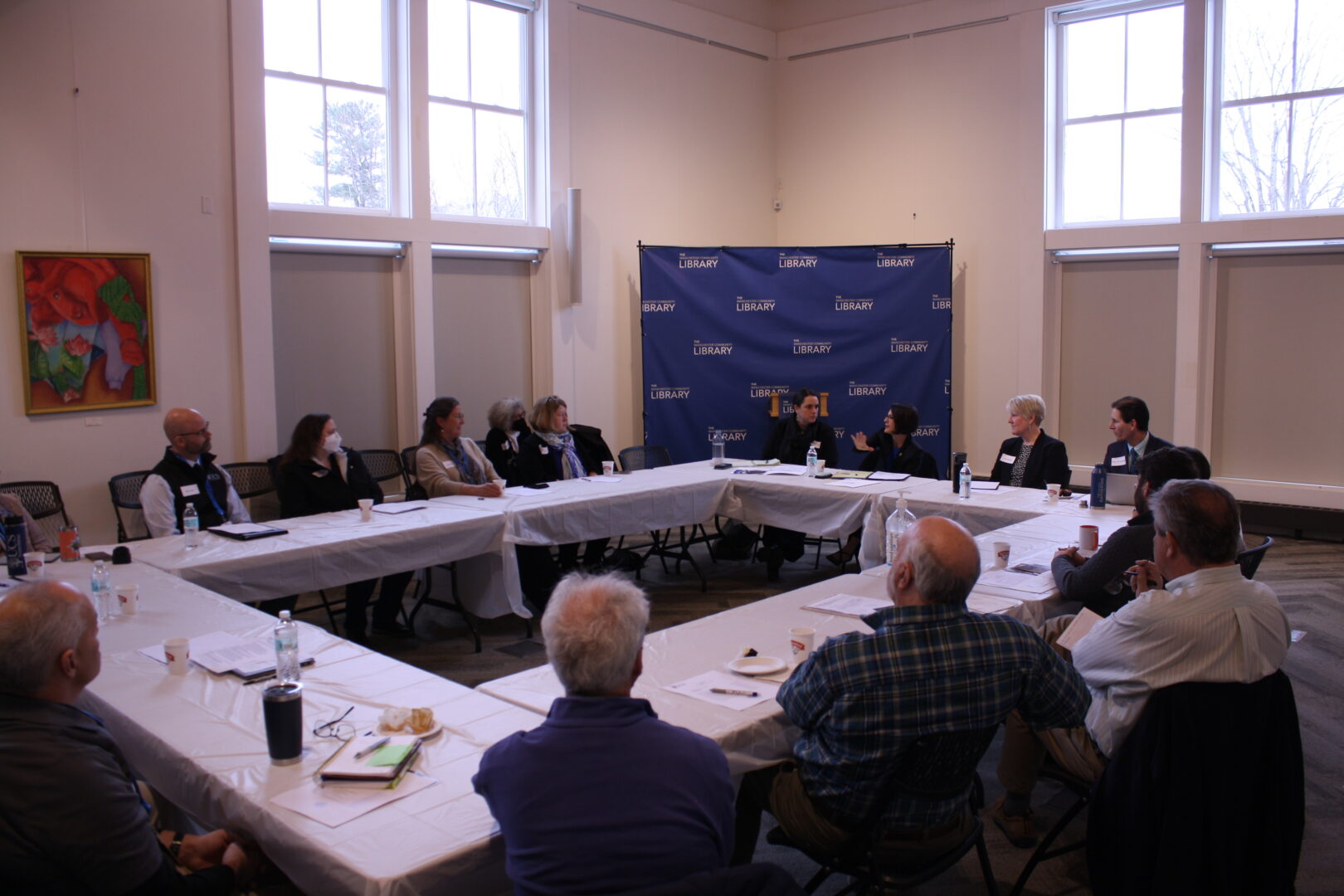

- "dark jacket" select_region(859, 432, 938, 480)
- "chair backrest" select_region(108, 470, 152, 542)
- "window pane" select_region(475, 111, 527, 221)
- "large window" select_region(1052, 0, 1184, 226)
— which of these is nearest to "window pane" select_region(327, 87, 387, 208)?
"window pane" select_region(475, 111, 527, 221)

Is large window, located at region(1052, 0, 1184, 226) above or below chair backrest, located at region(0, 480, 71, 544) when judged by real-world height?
above

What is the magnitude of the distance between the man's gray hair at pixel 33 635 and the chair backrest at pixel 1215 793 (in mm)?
2154

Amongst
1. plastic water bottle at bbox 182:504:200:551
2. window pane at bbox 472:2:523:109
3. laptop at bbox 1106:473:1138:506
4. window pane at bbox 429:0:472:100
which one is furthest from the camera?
window pane at bbox 472:2:523:109

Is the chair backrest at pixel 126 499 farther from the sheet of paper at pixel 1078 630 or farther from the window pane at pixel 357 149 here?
the sheet of paper at pixel 1078 630

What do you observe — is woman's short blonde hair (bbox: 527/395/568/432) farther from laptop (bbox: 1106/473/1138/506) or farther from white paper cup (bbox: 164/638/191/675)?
white paper cup (bbox: 164/638/191/675)

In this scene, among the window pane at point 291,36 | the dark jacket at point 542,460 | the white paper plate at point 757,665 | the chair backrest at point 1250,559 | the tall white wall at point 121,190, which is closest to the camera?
the white paper plate at point 757,665

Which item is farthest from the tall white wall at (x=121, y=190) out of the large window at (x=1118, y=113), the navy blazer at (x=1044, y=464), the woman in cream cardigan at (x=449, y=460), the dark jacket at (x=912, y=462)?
the large window at (x=1118, y=113)

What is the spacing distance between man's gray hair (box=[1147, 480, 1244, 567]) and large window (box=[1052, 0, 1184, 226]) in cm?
605

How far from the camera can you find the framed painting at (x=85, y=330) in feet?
17.6

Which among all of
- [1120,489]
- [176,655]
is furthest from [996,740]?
[176,655]

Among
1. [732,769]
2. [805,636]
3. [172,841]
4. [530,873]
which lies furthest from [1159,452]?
[172,841]

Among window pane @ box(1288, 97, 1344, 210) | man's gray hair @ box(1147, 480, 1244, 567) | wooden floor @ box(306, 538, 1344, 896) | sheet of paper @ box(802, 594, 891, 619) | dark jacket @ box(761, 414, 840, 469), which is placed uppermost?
window pane @ box(1288, 97, 1344, 210)

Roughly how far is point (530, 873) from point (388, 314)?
19.9 ft

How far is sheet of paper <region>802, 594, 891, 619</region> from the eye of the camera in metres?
3.21
